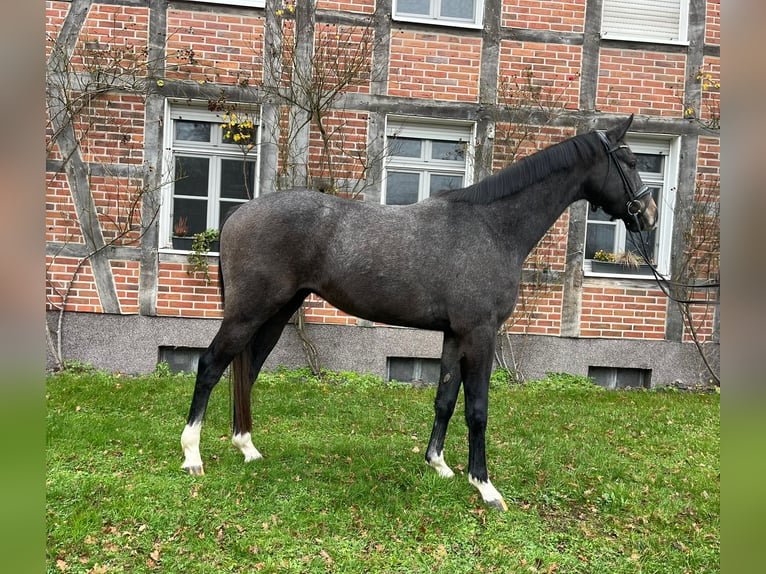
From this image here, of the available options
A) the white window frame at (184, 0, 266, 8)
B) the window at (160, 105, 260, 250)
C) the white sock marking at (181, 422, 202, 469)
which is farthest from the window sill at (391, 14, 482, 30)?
the white sock marking at (181, 422, 202, 469)

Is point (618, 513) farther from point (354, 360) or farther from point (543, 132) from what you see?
point (543, 132)

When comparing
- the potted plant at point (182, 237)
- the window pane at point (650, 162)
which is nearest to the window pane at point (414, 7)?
the window pane at point (650, 162)

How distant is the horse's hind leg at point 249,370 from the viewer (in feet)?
11.6

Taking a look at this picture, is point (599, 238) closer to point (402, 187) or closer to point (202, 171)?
point (402, 187)

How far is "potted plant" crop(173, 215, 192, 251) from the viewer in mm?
6605

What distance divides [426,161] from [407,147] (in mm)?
304

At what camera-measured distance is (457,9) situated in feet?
22.6

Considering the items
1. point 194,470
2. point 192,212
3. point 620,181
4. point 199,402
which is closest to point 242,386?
point 199,402

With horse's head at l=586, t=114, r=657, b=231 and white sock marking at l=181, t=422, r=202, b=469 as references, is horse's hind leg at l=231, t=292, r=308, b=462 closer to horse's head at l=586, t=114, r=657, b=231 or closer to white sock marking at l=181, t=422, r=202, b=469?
white sock marking at l=181, t=422, r=202, b=469

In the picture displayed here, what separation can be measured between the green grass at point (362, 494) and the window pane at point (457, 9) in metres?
5.05
